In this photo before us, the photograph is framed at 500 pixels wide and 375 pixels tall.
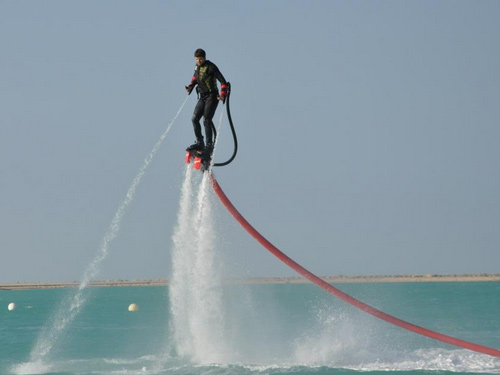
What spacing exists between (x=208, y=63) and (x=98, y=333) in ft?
86.1

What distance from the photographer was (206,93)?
67.3ft

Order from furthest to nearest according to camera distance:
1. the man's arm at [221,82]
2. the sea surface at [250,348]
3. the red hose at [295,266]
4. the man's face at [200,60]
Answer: the sea surface at [250,348] → the red hose at [295,266] → the man's face at [200,60] → the man's arm at [221,82]

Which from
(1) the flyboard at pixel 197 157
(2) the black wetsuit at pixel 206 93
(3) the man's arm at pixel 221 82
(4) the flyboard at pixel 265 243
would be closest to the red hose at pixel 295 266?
(4) the flyboard at pixel 265 243

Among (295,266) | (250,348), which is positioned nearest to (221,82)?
(295,266)

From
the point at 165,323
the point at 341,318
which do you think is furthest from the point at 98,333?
the point at 341,318

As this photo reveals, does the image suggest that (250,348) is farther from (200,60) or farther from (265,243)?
(200,60)

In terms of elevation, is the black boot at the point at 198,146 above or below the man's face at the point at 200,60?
below

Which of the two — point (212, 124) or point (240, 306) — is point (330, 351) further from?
point (212, 124)

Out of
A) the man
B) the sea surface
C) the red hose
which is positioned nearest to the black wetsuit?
the man

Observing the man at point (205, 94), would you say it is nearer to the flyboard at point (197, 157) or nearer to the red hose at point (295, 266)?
the flyboard at point (197, 157)

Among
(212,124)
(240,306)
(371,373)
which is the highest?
(212,124)

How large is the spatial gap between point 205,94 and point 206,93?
28 mm

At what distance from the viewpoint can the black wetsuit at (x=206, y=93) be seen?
20.4 meters

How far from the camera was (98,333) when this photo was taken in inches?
1753
